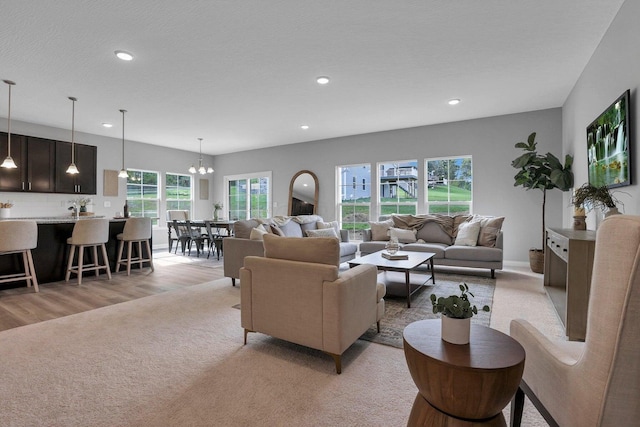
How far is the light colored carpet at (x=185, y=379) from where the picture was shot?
5.42 ft

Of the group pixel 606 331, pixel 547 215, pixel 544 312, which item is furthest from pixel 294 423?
pixel 547 215

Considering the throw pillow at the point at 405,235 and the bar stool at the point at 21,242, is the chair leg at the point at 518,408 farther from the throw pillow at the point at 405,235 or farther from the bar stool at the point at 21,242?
the bar stool at the point at 21,242

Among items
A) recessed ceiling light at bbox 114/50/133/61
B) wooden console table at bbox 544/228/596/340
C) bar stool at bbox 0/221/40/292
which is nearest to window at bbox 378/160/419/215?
wooden console table at bbox 544/228/596/340

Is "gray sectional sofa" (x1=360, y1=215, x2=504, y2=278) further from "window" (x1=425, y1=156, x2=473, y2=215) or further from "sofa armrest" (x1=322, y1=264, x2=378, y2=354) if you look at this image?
"sofa armrest" (x1=322, y1=264, x2=378, y2=354)

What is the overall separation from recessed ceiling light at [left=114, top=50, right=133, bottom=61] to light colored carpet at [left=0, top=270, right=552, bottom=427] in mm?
2716

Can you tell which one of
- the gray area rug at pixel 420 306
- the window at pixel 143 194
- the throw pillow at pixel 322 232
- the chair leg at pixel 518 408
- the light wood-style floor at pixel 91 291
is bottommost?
the light wood-style floor at pixel 91 291

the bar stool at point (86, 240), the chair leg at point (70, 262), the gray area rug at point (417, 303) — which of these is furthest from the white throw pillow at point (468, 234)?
the chair leg at point (70, 262)

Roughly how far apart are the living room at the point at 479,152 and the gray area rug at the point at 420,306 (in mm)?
1431

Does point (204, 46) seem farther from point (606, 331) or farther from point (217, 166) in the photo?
point (217, 166)

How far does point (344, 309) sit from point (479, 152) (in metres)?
4.94

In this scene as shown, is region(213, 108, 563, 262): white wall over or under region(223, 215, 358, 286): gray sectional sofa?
over

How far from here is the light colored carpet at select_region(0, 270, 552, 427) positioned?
1.65m

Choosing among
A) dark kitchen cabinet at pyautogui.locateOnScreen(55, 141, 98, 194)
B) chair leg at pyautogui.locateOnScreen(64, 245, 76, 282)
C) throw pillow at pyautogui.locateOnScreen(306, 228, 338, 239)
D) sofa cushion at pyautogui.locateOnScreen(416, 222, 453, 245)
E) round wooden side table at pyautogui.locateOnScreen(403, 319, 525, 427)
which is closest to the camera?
round wooden side table at pyautogui.locateOnScreen(403, 319, 525, 427)

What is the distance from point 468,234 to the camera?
5027 millimetres
